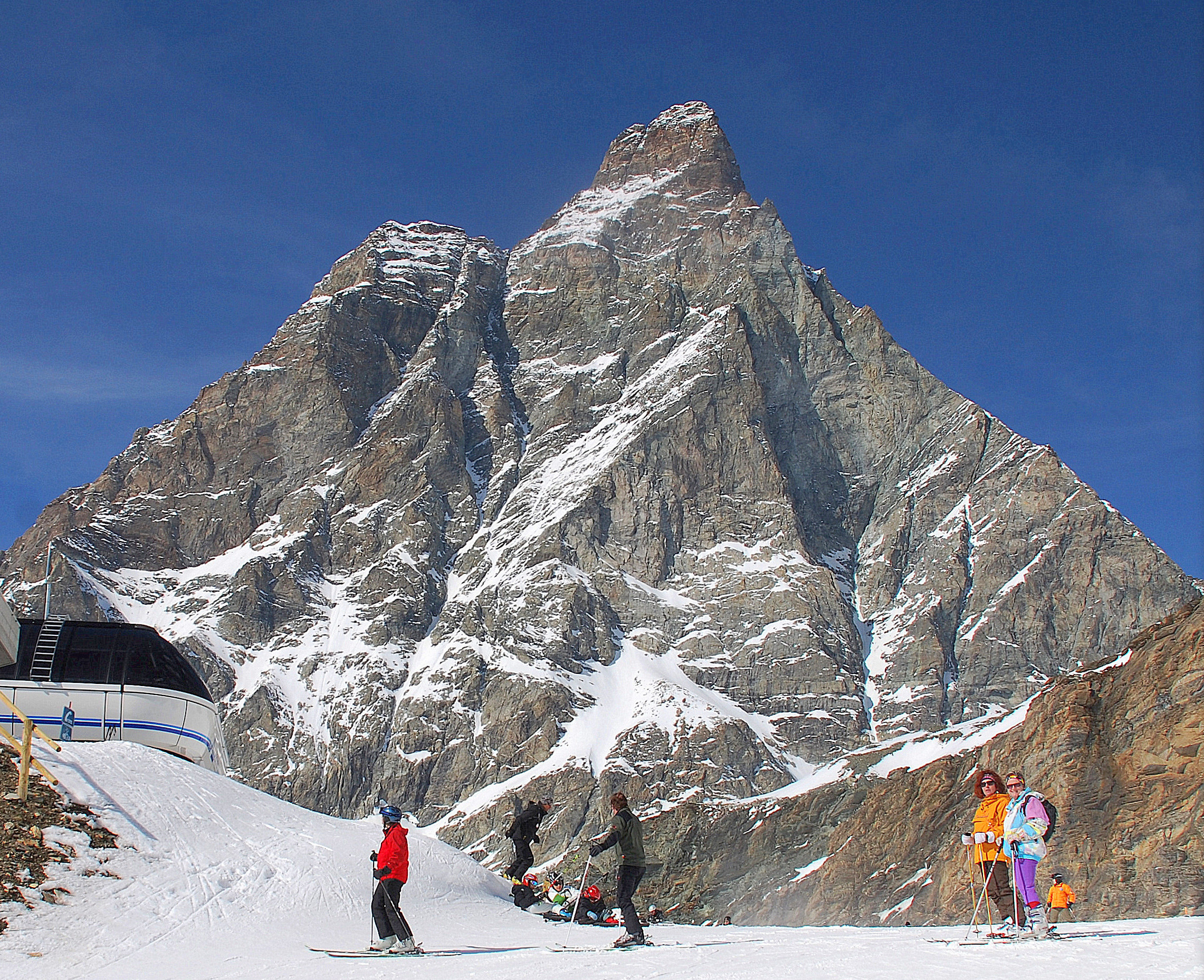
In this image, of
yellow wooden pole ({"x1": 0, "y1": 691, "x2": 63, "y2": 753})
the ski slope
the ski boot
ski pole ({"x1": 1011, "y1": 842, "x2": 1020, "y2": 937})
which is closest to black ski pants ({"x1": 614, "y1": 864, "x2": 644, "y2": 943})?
the ski slope

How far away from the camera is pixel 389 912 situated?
14961 millimetres

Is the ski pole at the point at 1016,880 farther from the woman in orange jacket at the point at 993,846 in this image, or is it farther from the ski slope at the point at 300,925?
the ski slope at the point at 300,925

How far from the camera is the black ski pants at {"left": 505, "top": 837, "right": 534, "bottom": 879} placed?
21.8 m

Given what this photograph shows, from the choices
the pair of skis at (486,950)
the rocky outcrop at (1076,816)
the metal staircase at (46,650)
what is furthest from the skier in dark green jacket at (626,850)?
the rocky outcrop at (1076,816)

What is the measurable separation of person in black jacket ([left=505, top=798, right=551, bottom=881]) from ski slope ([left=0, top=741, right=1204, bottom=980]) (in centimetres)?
68

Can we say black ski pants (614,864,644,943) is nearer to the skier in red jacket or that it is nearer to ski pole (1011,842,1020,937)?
the skier in red jacket

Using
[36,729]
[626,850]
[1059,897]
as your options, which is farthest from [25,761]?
[1059,897]

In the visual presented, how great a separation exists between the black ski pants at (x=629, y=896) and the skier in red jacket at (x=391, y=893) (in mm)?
2700

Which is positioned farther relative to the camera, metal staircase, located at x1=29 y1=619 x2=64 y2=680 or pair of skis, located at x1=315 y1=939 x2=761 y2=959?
metal staircase, located at x1=29 y1=619 x2=64 y2=680

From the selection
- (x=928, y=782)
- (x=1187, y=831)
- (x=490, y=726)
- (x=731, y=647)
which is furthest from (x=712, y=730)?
(x=1187, y=831)

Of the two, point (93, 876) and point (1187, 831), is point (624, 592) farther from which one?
point (93, 876)

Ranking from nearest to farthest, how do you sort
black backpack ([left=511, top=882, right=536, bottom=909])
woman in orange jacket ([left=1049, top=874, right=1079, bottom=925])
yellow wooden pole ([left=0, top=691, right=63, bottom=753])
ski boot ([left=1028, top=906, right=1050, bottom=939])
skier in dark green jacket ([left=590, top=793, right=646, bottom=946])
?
ski boot ([left=1028, top=906, right=1050, bottom=939])
skier in dark green jacket ([left=590, top=793, right=646, bottom=946])
yellow wooden pole ([left=0, top=691, right=63, bottom=753])
woman in orange jacket ([left=1049, top=874, right=1079, bottom=925])
black backpack ([left=511, top=882, right=536, bottom=909])

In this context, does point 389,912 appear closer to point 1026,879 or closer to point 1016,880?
point 1016,880

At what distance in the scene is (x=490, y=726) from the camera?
557 ft
